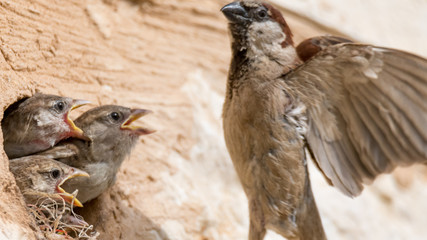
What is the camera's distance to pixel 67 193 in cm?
351

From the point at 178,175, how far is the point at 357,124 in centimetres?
128

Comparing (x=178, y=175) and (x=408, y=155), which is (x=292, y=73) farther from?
(x=178, y=175)

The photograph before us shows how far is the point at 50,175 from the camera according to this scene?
3432 millimetres

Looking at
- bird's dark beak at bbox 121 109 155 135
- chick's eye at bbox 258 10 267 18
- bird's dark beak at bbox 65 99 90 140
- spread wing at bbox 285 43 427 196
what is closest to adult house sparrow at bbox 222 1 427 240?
spread wing at bbox 285 43 427 196

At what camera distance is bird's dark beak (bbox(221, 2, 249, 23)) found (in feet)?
13.3

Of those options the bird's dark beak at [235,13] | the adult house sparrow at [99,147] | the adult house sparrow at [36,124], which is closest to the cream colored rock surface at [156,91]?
the adult house sparrow at [36,124]

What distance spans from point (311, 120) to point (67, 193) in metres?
1.43

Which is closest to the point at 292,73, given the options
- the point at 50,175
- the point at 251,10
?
the point at 251,10

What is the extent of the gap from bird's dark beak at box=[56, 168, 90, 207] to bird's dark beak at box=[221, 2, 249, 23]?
1.28 metres

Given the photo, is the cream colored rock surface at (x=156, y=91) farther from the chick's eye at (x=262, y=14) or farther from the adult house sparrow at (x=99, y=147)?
the chick's eye at (x=262, y=14)

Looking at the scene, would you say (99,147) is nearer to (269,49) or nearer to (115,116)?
(115,116)

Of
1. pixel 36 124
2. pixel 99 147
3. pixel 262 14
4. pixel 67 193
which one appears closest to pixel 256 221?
pixel 99 147

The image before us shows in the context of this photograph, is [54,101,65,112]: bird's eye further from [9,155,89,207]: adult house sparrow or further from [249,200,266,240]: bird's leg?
[249,200,266,240]: bird's leg

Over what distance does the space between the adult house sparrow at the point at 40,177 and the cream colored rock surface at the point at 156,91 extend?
1.11 feet
